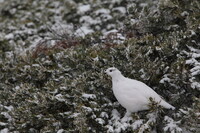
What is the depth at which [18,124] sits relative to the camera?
4.94 metres

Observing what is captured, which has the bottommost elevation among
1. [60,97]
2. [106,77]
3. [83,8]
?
[60,97]

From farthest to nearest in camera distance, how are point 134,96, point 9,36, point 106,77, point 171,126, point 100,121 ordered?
point 9,36 < point 106,77 < point 100,121 < point 134,96 < point 171,126

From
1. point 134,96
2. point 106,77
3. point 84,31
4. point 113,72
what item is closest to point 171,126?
point 134,96

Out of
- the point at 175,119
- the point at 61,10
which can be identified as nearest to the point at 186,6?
the point at 175,119

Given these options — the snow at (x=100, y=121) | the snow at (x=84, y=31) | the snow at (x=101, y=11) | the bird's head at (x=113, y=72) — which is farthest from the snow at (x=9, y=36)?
the snow at (x=100, y=121)

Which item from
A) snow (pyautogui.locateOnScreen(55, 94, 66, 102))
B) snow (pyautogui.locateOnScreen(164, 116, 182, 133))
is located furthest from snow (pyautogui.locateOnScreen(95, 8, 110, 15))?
snow (pyautogui.locateOnScreen(164, 116, 182, 133))

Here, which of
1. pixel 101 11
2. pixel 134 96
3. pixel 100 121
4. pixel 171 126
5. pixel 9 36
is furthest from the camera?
pixel 101 11

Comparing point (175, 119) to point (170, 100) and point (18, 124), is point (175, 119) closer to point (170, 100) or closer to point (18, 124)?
point (170, 100)

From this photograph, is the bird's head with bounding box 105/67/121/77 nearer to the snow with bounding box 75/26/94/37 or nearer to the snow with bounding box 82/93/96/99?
the snow with bounding box 82/93/96/99

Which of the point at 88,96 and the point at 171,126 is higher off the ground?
the point at 88,96

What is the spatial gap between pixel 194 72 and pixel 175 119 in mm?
603

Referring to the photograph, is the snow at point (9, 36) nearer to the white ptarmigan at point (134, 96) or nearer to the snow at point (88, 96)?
the snow at point (88, 96)

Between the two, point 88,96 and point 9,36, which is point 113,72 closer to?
point 88,96

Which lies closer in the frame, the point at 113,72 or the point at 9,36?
the point at 113,72
